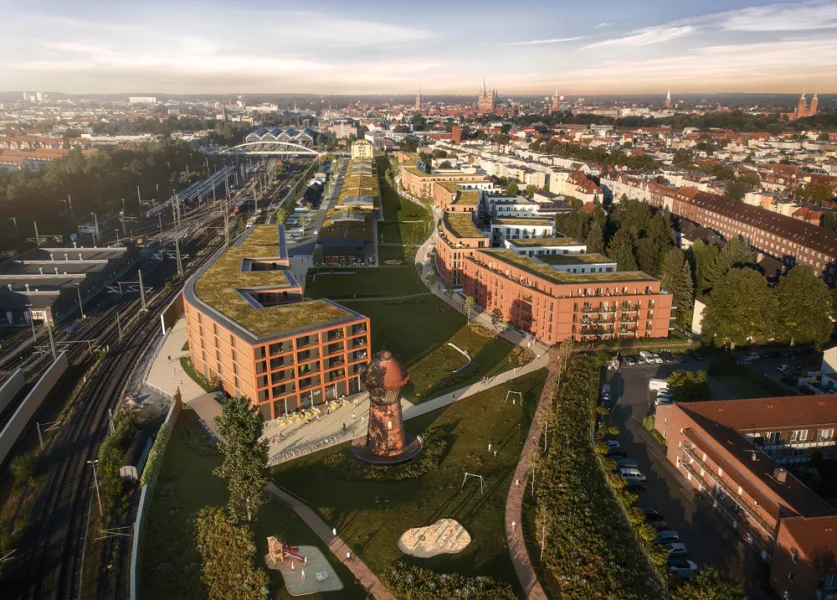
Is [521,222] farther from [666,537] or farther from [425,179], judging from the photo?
[666,537]

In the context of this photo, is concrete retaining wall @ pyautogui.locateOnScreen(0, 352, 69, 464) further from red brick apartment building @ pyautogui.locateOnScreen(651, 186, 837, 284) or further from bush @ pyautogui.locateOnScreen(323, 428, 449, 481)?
red brick apartment building @ pyautogui.locateOnScreen(651, 186, 837, 284)

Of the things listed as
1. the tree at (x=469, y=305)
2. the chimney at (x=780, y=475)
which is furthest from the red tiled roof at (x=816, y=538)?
the tree at (x=469, y=305)

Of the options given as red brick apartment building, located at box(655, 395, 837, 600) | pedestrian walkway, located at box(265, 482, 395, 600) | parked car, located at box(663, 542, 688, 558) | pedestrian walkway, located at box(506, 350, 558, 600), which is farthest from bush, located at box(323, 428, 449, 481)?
red brick apartment building, located at box(655, 395, 837, 600)

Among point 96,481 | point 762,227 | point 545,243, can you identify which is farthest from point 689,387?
point 762,227

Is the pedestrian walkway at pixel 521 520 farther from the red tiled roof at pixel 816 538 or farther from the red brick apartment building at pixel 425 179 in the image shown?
the red brick apartment building at pixel 425 179

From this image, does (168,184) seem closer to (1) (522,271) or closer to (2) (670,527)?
(1) (522,271)

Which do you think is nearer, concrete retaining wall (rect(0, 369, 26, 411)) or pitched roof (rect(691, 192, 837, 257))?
concrete retaining wall (rect(0, 369, 26, 411))
